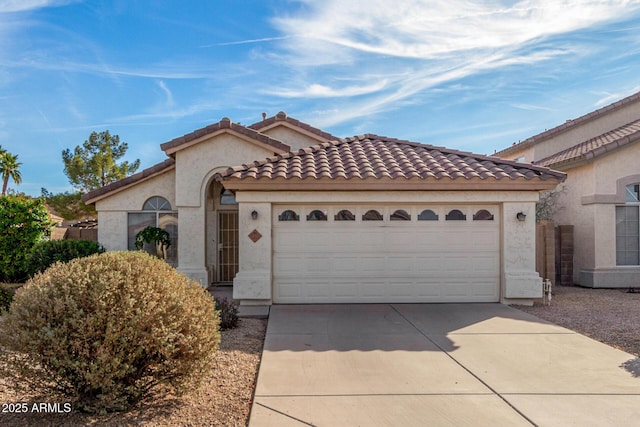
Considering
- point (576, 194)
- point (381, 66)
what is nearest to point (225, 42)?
point (381, 66)

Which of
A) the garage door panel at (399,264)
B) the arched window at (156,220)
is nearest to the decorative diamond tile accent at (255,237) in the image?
the garage door panel at (399,264)

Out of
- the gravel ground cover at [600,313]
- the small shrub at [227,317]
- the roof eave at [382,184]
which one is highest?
the roof eave at [382,184]

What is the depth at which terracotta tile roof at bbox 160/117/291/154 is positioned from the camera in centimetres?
1441

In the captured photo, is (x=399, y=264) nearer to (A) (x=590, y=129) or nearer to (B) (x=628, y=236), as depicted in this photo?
(B) (x=628, y=236)

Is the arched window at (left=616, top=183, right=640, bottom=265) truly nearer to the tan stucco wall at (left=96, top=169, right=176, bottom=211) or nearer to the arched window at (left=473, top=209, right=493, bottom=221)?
the arched window at (left=473, top=209, right=493, bottom=221)

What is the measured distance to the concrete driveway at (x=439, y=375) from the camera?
15.8 ft

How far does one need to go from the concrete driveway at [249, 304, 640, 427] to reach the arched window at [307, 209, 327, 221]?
255 centimetres

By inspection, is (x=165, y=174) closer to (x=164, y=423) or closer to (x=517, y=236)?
(x=517, y=236)

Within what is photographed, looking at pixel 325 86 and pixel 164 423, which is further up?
pixel 325 86

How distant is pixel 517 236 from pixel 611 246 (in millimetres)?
5315

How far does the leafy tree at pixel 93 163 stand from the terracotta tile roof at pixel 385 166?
23425 mm

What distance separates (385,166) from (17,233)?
11127 mm

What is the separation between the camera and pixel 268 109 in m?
19.0

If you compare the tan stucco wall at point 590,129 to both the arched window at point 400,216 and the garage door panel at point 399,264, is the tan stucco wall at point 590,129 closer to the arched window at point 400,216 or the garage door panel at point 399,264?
the arched window at point 400,216
